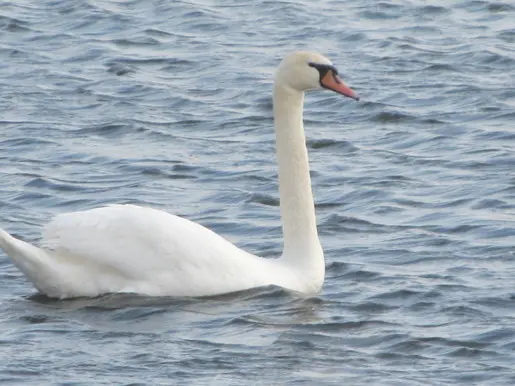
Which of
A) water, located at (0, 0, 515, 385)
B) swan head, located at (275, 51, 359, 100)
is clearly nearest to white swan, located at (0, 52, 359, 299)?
water, located at (0, 0, 515, 385)

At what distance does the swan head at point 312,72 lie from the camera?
10.3m

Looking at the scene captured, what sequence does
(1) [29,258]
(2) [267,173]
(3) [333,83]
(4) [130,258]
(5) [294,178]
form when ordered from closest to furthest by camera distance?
(1) [29,258] < (4) [130,258] < (3) [333,83] < (5) [294,178] < (2) [267,173]

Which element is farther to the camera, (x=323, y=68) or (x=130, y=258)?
(x=323, y=68)

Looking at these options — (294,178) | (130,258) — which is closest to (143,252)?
(130,258)

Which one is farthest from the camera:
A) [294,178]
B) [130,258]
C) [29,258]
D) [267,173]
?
[267,173]

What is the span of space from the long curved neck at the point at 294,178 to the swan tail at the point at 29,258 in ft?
5.08

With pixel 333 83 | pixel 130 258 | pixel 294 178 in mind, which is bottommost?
pixel 130 258

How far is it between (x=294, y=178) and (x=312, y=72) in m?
0.71

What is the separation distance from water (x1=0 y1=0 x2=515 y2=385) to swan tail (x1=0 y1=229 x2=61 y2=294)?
6.7 inches

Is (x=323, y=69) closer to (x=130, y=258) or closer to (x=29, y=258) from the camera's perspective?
(x=130, y=258)

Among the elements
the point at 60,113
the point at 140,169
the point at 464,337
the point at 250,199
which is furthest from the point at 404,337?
the point at 60,113

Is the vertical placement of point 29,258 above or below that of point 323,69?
below

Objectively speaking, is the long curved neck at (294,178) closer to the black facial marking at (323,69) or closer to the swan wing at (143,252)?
the black facial marking at (323,69)

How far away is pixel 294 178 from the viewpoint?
1065 cm
